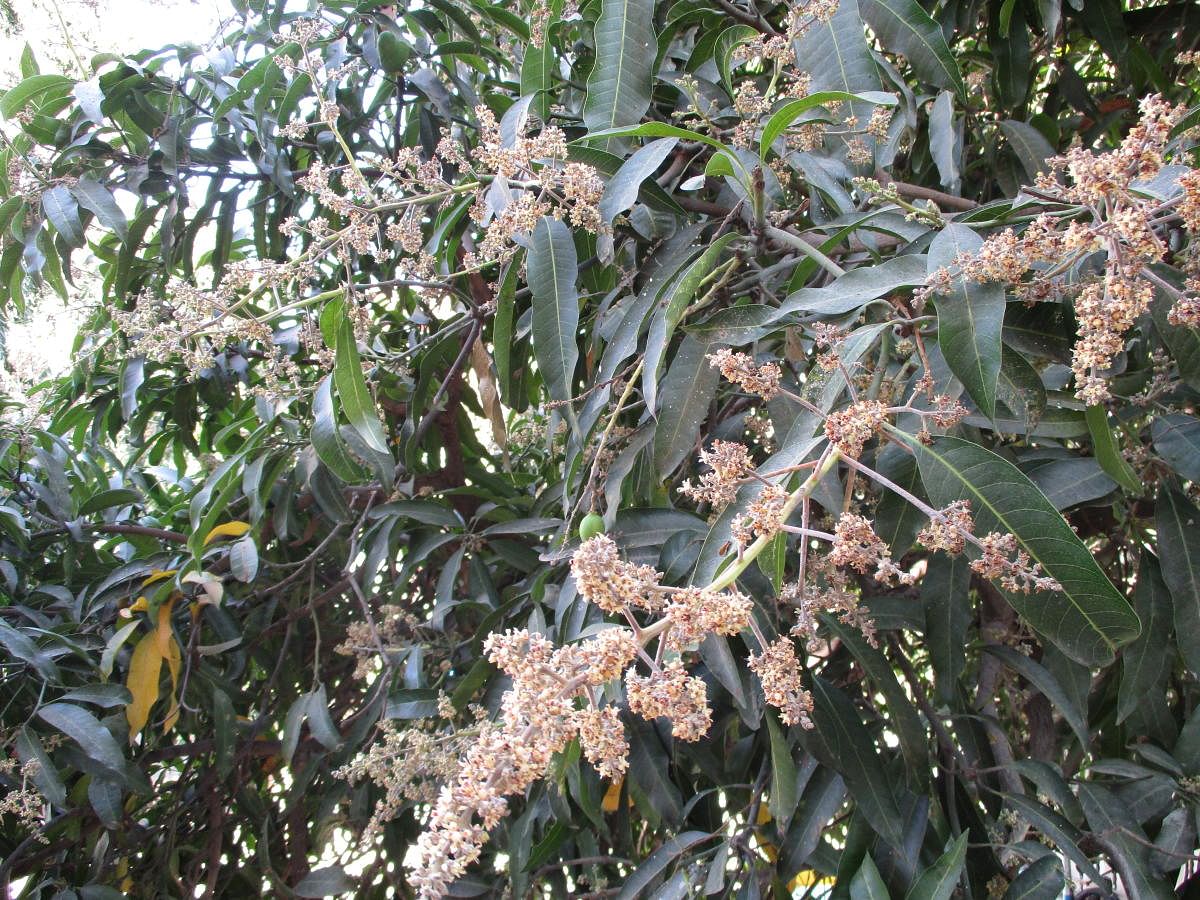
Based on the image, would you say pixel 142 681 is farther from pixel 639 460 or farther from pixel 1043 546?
pixel 1043 546

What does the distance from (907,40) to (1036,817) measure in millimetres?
1079

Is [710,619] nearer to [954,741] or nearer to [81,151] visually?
[954,741]

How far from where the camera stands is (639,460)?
1393mm

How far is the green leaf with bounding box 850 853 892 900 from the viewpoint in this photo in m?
1.09

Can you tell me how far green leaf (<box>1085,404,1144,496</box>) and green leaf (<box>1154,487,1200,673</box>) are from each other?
0.23m

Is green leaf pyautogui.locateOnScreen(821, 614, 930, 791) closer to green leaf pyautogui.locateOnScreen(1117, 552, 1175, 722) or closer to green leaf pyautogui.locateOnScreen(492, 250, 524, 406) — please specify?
green leaf pyautogui.locateOnScreen(1117, 552, 1175, 722)

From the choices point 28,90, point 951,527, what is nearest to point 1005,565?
point 951,527

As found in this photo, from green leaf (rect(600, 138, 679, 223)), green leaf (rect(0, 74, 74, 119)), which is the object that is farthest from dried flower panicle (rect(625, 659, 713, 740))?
green leaf (rect(0, 74, 74, 119))

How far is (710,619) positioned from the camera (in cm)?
67

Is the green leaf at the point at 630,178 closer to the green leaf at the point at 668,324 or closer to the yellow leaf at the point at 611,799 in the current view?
the green leaf at the point at 668,324

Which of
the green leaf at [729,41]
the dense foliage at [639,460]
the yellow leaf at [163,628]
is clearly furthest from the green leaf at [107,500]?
the green leaf at [729,41]

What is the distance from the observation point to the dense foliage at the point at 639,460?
34.3 inches

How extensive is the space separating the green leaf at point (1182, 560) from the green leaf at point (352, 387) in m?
0.99

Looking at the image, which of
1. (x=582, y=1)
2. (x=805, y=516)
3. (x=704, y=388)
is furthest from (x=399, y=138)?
(x=805, y=516)
